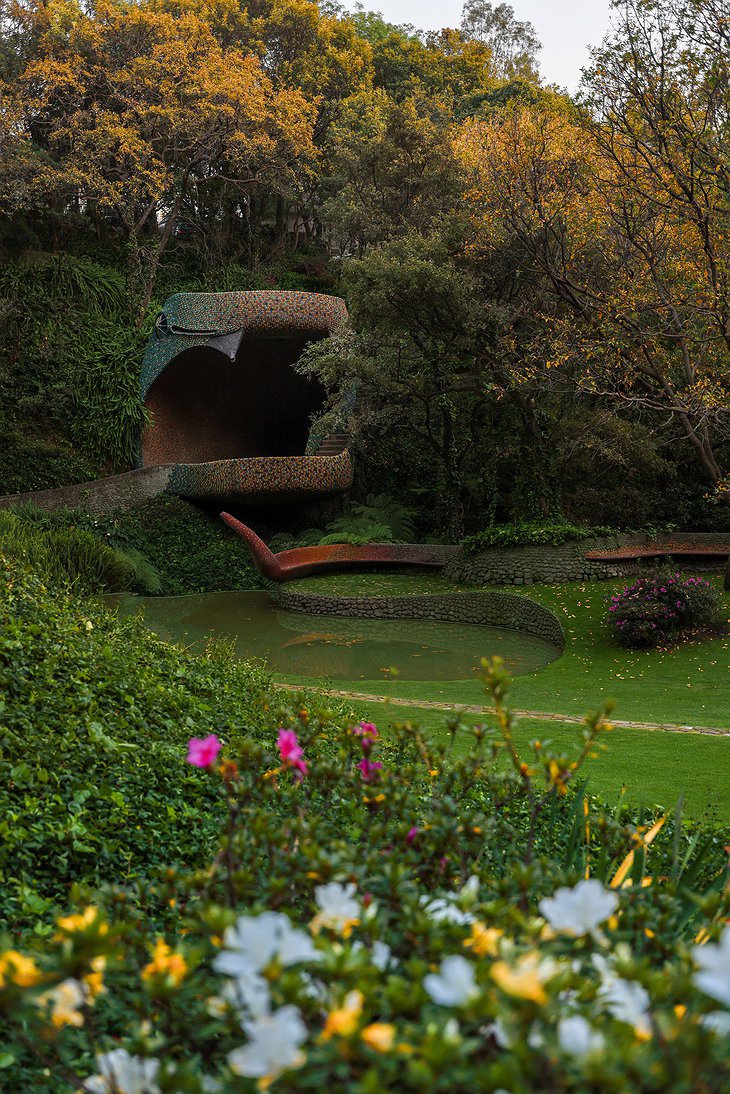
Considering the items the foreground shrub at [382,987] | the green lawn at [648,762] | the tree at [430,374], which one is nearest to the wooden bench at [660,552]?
the tree at [430,374]

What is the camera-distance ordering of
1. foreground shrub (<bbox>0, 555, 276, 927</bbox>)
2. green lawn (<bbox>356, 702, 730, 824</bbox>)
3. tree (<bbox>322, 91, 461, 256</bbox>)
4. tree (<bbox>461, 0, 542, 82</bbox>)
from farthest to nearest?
tree (<bbox>461, 0, 542, 82</bbox>)
tree (<bbox>322, 91, 461, 256</bbox>)
green lawn (<bbox>356, 702, 730, 824</bbox>)
foreground shrub (<bbox>0, 555, 276, 927</bbox>)

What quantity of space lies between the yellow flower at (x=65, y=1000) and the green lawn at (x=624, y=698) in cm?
216

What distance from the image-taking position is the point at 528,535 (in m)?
13.9

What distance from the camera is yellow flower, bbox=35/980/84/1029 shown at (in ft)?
3.44

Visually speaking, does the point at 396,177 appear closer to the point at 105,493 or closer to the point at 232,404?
the point at 232,404

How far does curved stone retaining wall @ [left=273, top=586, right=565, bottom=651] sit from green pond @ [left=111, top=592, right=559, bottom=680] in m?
0.18

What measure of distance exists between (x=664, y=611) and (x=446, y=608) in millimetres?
3827

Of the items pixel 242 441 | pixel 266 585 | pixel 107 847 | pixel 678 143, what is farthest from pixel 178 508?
pixel 107 847

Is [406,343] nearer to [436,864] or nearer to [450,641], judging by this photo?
[450,641]

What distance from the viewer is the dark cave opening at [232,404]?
19328 millimetres

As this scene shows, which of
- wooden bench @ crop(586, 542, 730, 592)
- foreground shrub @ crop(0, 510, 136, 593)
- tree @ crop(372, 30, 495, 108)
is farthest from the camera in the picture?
tree @ crop(372, 30, 495, 108)

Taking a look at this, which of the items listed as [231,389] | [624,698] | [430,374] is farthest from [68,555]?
[231,389]

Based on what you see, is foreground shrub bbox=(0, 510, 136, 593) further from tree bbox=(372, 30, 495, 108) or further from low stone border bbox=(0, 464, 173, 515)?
tree bbox=(372, 30, 495, 108)

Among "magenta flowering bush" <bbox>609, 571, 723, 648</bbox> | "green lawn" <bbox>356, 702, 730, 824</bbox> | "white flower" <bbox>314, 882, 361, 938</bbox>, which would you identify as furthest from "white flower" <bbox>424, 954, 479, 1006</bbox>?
"magenta flowering bush" <bbox>609, 571, 723, 648</bbox>
